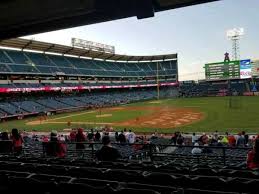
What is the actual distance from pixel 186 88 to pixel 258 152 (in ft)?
335

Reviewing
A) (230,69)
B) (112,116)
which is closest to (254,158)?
(112,116)

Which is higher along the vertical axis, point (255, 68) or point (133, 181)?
point (255, 68)

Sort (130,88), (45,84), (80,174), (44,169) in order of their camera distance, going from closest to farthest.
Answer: (80,174) < (44,169) < (45,84) < (130,88)

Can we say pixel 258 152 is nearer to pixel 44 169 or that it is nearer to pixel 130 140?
pixel 44 169

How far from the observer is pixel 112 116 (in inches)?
1927

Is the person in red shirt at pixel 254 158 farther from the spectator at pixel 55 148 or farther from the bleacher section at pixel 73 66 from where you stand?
the bleacher section at pixel 73 66

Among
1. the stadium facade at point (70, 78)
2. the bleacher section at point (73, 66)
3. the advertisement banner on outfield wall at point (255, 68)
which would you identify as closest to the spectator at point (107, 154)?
the stadium facade at point (70, 78)

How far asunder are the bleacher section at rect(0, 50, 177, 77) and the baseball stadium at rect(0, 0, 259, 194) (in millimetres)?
324

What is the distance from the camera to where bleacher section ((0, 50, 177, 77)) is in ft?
210

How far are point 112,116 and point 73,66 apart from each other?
35016mm

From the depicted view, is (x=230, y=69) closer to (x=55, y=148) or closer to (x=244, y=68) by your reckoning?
(x=244, y=68)

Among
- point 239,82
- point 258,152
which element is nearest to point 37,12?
point 258,152

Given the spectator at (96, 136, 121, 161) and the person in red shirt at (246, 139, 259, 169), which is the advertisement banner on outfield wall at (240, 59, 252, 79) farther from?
the spectator at (96, 136, 121, 161)

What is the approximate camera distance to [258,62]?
11312cm
